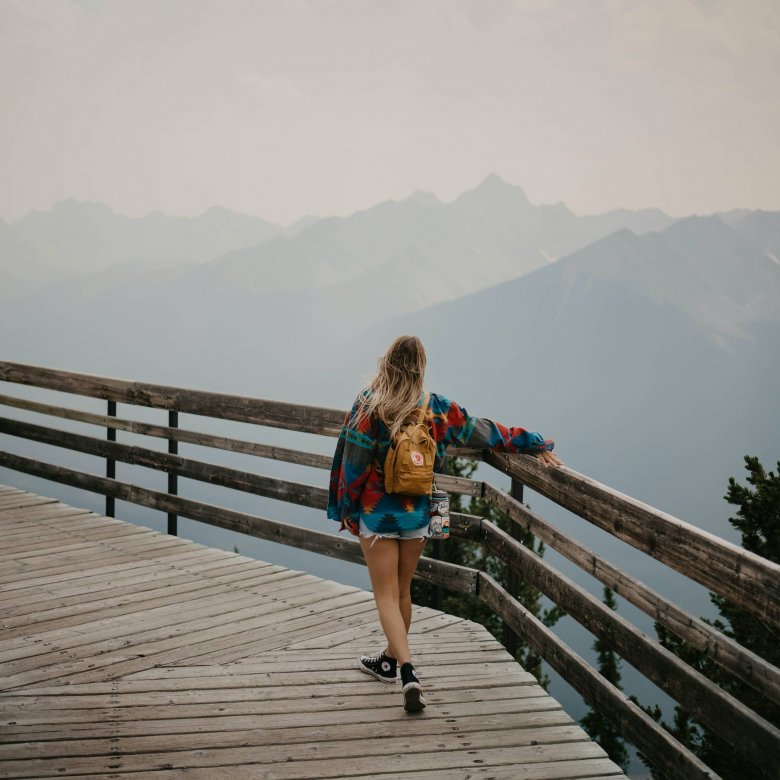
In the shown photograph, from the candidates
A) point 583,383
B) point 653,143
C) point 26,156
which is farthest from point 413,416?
point 583,383

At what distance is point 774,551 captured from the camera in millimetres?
9680

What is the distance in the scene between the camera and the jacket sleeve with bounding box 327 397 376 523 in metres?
3.25

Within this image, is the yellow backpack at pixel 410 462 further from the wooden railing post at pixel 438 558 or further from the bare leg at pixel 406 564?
the wooden railing post at pixel 438 558

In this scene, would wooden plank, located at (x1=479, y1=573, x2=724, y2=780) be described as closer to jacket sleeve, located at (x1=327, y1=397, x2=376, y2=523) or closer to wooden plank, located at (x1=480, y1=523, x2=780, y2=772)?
wooden plank, located at (x1=480, y1=523, x2=780, y2=772)

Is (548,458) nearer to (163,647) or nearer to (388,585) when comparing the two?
(388,585)

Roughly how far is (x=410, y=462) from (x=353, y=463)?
22 centimetres

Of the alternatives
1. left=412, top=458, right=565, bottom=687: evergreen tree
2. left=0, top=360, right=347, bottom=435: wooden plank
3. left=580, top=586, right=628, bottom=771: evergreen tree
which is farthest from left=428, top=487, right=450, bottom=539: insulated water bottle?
left=580, top=586, right=628, bottom=771: evergreen tree

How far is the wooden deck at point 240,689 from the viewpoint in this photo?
2.89 meters

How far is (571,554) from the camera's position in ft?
11.0

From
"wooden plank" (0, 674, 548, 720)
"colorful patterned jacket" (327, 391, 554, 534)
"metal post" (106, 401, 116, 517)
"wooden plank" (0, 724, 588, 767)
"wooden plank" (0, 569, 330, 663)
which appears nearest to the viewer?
"wooden plank" (0, 724, 588, 767)

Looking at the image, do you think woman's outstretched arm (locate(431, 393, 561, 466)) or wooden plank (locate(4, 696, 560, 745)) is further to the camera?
woman's outstretched arm (locate(431, 393, 561, 466))

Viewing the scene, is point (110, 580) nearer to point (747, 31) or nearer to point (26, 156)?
point (26, 156)

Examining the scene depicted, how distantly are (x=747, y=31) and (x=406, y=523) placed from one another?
152 m

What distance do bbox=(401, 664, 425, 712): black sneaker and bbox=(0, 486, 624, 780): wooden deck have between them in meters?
0.05
